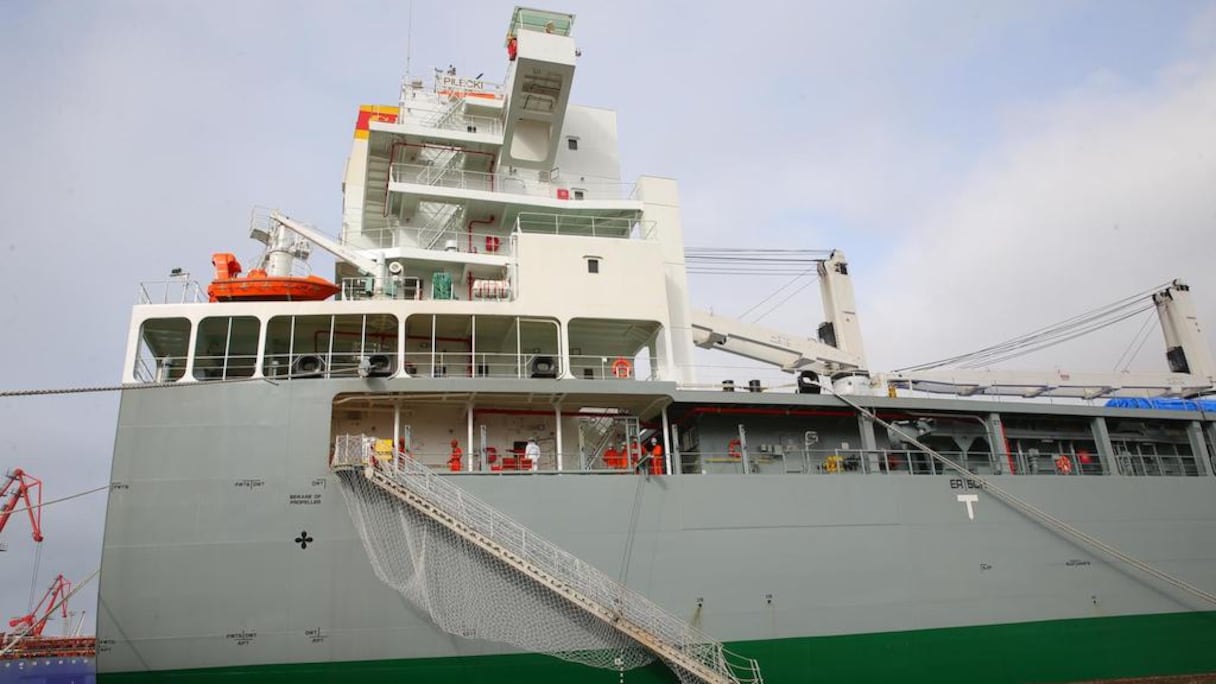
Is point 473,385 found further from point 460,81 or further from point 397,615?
point 460,81

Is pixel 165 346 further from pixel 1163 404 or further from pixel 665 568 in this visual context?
pixel 1163 404

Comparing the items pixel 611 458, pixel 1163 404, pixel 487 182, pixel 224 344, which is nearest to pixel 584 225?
pixel 487 182

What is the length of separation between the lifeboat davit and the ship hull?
6.71ft

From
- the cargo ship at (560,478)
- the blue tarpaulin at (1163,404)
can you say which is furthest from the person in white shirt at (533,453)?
the blue tarpaulin at (1163,404)

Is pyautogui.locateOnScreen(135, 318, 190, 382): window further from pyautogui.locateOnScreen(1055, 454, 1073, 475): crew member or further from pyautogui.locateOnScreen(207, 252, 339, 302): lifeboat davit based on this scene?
pyautogui.locateOnScreen(1055, 454, 1073, 475): crew member

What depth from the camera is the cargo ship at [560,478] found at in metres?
11.6

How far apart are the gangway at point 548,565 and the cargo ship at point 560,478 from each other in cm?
6

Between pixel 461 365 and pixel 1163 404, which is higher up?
pixel 461 365

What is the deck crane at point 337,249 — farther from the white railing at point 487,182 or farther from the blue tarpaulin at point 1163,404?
the blue tarpaulin at point 1163,404

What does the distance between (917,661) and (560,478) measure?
7.36 metres

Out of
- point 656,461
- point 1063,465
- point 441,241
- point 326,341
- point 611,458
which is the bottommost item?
point 1063,465

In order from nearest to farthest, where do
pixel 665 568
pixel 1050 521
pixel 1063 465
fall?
pixel 665 568 → pixel 1050 521 → pixel 1063 465

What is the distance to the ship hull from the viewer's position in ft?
37.0

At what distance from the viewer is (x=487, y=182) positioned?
56.0ft
